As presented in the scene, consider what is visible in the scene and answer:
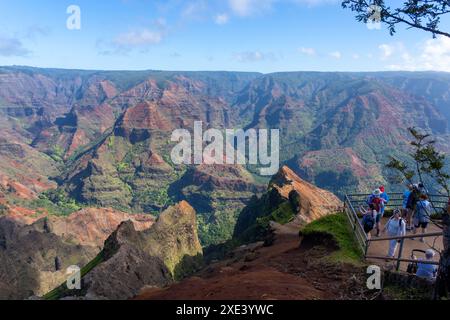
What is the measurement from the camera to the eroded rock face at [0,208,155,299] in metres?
73.8

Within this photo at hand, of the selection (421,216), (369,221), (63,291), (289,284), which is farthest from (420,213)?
(63,291)

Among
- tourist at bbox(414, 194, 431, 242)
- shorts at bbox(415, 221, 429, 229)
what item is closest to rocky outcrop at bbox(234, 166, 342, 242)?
shorts at bbox(415, 221, 429, 229)

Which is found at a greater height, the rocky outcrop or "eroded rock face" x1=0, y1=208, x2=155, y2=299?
the rocky outcrop

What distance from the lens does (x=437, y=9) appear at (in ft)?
41.9

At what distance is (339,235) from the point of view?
21.8 metres

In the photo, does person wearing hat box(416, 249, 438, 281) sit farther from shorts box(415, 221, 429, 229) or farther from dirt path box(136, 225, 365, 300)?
shorts box(415, 221, 429, 229)

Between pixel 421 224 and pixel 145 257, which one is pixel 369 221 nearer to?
pixel 421 224

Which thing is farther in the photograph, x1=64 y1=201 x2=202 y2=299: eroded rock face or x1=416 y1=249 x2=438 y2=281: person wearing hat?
x1=64 y1=201 x2=202 y2=299: eroded rock face

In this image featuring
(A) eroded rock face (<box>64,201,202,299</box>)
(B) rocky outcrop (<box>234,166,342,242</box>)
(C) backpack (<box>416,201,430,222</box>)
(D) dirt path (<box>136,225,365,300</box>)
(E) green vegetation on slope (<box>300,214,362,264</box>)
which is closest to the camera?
(D) dirt path (<box>136,225,365,300</box>)

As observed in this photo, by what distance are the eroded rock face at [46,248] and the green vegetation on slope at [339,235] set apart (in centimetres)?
4583

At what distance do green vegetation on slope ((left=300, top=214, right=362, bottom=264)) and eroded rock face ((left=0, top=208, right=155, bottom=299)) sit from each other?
150 ft
